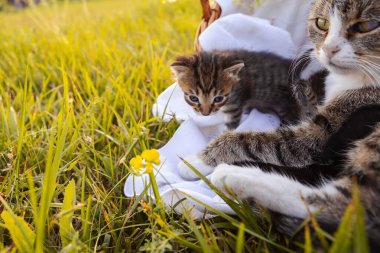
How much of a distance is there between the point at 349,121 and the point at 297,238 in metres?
0.54

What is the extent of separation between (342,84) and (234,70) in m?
0.50

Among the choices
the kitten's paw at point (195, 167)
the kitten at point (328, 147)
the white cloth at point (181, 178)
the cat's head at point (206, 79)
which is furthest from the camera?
the cat's head at point (206, 79)

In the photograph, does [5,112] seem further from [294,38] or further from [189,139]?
[294,38]

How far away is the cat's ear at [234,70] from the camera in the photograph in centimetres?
160

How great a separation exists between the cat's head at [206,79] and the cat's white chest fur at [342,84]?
1.49ft

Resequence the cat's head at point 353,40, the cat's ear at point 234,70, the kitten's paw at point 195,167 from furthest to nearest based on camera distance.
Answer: the cat's ear at point 234,70
the kitten's paw at point 195,167
the cat's head at point 353,40

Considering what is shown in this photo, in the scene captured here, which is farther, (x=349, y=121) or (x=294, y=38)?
(x=294, y=38)

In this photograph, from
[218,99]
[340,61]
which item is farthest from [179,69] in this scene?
[340,61]

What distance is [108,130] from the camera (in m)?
1.62

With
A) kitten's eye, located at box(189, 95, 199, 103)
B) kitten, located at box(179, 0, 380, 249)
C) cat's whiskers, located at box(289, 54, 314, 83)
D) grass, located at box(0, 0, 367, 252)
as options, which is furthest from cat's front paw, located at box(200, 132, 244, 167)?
cat's whiskers, located at box(289, 54, 314, 83)

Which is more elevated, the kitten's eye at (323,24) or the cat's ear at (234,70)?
the kitten's eye at (323,24)

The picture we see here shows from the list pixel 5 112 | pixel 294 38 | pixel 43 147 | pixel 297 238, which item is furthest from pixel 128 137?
pixel 294 38

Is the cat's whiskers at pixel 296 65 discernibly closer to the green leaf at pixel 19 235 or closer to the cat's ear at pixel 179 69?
the cat's ear at pixel 179 69

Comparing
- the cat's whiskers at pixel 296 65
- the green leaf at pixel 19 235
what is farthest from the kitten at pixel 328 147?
the green leaf at pixel 19 235
